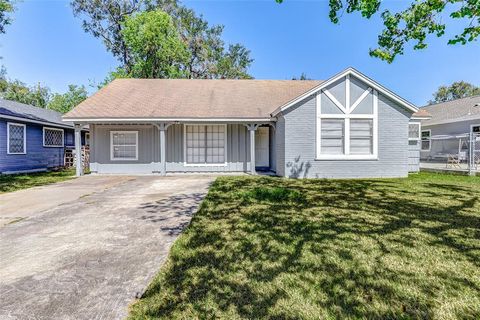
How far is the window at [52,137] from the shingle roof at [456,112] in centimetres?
2592

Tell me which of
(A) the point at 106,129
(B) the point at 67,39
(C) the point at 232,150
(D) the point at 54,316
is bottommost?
(D) the point at 54,316

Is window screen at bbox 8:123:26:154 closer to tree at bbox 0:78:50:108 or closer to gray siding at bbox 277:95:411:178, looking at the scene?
gray siding at bbox 277:95:411:178

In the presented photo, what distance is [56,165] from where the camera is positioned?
17.4 m

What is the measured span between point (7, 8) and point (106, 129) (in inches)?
293

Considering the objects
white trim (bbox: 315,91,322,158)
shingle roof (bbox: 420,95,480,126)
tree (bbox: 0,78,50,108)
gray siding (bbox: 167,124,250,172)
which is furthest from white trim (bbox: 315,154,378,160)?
tree (bbox: 0,78,50,108)

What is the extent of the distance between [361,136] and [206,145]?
7.29m

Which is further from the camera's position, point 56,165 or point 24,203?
point 56,165

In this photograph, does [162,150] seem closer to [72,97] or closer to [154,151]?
[154,151]

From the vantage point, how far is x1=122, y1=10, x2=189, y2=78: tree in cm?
2408

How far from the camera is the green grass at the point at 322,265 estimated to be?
7.87 ft

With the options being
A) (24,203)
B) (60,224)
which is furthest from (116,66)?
(60,224)

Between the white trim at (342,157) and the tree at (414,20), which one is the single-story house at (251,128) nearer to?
the white trim at (342,157)

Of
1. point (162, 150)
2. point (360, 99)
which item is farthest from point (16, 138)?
point (360, 99)

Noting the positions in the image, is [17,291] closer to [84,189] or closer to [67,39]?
[84,189]
